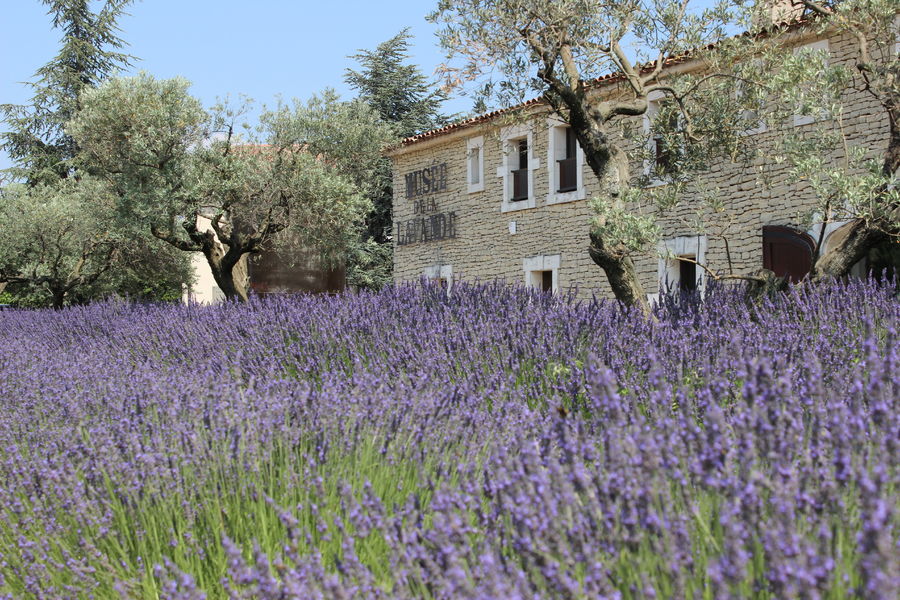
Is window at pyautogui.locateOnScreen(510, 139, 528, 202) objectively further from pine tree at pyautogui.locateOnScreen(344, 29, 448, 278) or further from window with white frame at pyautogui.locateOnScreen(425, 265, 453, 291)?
pine tree at pyautogui.locateOnScreen(344, 29, 448, 278)

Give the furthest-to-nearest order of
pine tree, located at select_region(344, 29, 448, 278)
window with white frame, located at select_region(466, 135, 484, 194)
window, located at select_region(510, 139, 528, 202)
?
pine tree, located at select_region(344, 29, 448, 278)
window with white frame, located at select_region(466, 135, 484, 194)
window, located at select_region(510, 139, 528, 202)

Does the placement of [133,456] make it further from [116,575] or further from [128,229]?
[128,229]

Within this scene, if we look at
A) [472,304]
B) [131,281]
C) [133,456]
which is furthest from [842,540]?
[131,281]

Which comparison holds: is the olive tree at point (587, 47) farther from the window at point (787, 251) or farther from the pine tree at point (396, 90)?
the pine tree at point (396, 90)

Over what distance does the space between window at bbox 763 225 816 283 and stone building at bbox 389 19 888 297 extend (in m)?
0.02

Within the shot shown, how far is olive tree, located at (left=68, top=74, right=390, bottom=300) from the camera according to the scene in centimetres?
1385

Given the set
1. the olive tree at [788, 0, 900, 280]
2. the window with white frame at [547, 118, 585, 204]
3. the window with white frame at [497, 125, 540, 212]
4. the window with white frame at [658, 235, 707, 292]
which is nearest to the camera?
the olive tree at [788, 0, 900, 280]

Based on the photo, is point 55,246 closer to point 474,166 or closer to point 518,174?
point 474,166

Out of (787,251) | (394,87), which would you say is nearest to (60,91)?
(394,87)

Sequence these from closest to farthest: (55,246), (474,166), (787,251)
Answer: (787,251), (55,246), (474,166)

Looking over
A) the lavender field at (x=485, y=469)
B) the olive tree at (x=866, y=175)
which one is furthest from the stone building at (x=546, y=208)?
the lavender field at (x=485, y=469)

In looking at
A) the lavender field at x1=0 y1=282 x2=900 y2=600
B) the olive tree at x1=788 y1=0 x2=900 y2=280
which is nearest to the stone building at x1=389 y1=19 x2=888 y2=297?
the olive tree at x1=788 y1=0 x2=900 y2=280

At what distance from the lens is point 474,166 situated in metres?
19.1

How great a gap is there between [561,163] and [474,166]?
9.10ft
